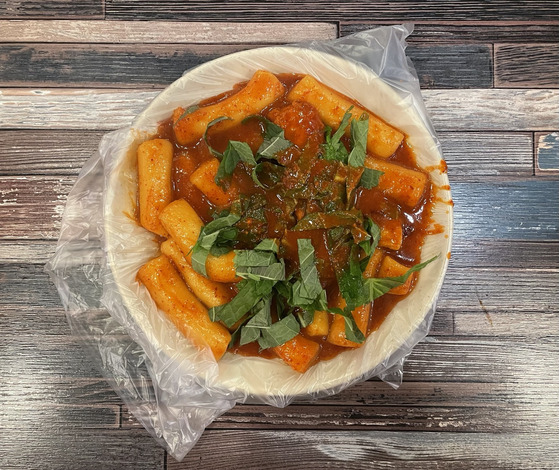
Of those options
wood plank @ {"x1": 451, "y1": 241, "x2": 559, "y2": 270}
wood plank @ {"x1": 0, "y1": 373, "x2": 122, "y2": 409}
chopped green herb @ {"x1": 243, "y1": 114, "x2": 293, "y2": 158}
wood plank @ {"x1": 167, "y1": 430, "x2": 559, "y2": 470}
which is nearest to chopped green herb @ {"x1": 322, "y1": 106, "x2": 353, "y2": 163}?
chopped green herb @ {"x1": 243, "y1": 114, "x2": 293, "y2": 158}

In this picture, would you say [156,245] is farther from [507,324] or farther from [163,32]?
[507,324]

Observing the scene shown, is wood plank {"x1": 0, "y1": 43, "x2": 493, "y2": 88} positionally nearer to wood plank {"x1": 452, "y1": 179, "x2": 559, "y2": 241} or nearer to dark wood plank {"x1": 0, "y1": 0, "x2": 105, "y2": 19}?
dark wood plank {"x1": 0, "y1": 0, "x2": 105, "y2": 19}

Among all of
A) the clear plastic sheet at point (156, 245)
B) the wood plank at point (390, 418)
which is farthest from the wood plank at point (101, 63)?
the wood plank at point (390, 418)

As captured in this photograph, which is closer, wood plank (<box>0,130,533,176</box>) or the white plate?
the white plate

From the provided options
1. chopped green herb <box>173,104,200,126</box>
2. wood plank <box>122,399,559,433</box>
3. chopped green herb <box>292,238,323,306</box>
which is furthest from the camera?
wood plank <box>122,399,559,433</box>

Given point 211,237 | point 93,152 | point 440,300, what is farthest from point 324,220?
point 93,152

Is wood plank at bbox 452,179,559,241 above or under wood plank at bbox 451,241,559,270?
above

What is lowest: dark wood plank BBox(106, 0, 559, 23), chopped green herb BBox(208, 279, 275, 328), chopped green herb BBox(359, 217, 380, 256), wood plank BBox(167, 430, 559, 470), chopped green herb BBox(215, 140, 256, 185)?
wood plank BBox(167, 430, 559, 470)
